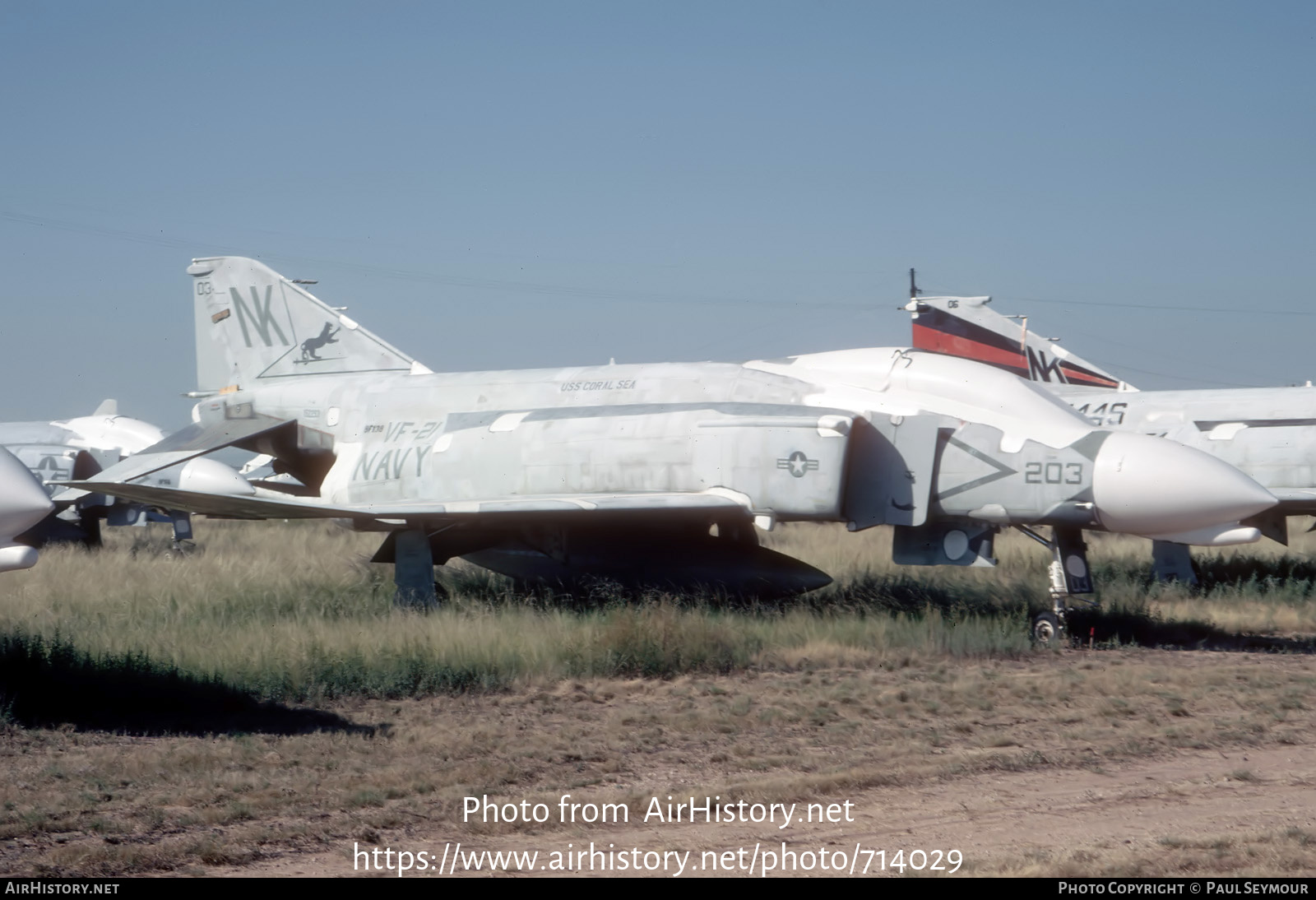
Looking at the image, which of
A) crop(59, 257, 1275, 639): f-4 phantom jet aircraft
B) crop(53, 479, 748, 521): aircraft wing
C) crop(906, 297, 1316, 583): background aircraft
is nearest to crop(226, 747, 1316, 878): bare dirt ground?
crop(59, 257, 1275, 639): f-4 phantom jet aircraft

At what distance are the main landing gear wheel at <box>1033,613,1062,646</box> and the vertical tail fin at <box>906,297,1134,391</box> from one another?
32.1ft

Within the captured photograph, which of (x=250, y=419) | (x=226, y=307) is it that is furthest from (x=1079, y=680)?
(x=226, y=307)

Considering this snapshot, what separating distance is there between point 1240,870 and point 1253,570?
1404 cm

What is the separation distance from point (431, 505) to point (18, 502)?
621 cm

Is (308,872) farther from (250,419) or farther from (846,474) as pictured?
(250,419)

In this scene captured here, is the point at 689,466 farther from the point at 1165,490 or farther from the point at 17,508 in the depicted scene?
the point at 17,508

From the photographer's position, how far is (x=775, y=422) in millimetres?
11977

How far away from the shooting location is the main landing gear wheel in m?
11.2

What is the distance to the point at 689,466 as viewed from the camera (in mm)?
12406

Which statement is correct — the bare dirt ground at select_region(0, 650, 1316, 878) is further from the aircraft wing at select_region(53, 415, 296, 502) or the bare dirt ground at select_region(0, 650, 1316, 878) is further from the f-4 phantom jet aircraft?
the aircraft wing at select_region(53, 415, 296, 502)

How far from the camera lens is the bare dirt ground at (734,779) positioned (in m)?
5.02

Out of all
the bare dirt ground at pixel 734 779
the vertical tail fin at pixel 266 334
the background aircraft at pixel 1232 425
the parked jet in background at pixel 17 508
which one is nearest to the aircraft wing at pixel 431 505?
the bare dirt ground at pixel 734 779

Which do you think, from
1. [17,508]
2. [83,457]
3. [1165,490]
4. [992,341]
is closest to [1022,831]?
[17,508]
